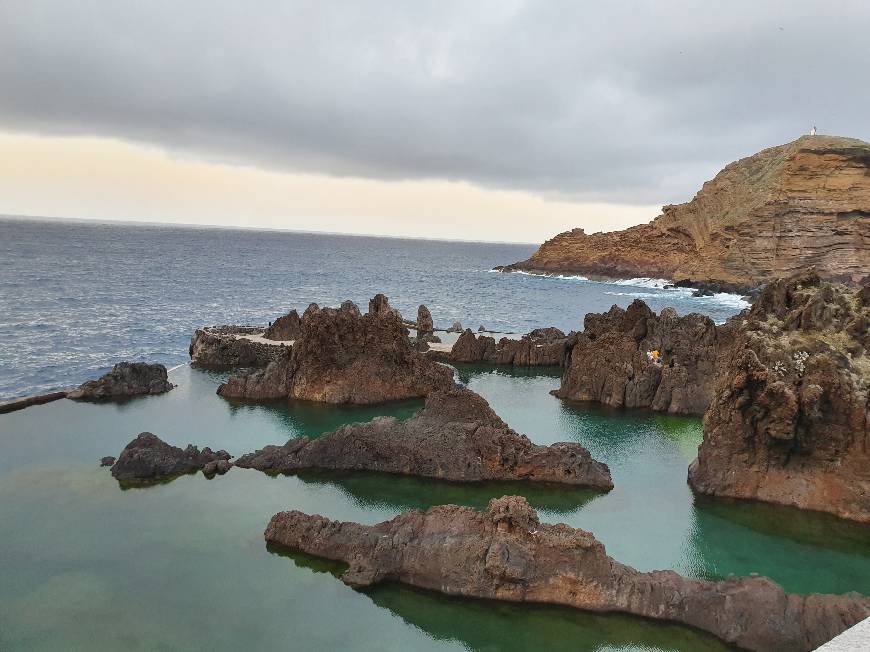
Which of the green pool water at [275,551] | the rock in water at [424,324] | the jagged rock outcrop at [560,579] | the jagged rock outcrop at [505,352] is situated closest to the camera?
the jagged rock outcrop at [560,579]

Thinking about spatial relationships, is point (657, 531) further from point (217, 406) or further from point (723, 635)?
point (217, 406)

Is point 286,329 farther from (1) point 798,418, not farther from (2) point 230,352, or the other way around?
(1) point 798,418

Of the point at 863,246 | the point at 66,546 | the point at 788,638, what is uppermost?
the point at 863,246

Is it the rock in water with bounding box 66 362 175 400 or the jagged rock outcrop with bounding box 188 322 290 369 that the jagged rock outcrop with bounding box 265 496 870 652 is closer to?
the rock in water with bounding box 66 362 175 400

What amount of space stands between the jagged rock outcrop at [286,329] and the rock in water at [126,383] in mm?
12535

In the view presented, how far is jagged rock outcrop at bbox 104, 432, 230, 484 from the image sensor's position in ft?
82.6

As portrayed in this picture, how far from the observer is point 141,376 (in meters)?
38.8

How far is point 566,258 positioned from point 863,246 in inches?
2844

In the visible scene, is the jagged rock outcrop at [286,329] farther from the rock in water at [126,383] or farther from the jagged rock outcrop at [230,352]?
the rock in water at [126,383]

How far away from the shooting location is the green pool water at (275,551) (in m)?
15.9

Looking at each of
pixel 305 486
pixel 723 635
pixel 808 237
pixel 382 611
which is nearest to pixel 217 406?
pixel 305 486

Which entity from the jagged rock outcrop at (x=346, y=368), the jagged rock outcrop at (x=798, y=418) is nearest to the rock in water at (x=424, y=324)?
the jagged rock outcrop at (x=346, y=368)

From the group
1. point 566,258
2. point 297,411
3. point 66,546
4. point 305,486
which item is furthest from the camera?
point 566,258

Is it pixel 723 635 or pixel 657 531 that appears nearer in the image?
pixel 723 635
